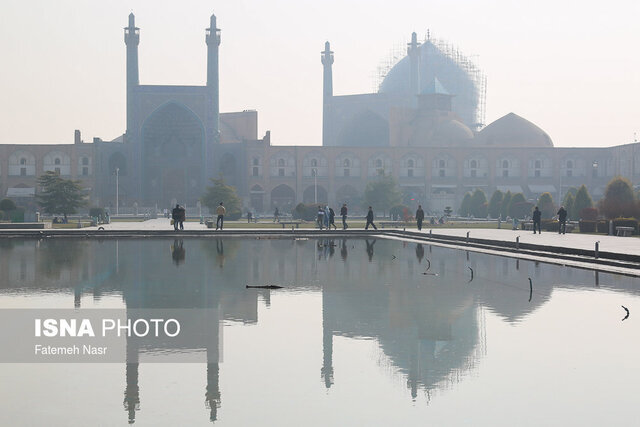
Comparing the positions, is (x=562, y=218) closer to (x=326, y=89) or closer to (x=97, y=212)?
(x=97, y=212)

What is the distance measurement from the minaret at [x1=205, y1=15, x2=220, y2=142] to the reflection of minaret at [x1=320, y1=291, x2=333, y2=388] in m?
74.0

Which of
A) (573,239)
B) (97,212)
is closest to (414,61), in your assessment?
(97,212)

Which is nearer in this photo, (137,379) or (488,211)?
(137,379)

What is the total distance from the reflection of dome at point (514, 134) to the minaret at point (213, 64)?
2862cm

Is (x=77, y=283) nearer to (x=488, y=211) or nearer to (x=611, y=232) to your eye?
(x=611, y=232)

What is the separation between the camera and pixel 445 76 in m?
107

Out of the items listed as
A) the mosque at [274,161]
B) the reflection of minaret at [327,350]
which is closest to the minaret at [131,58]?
the mosque at [274,161]

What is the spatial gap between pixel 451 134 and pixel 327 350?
86.3 metres

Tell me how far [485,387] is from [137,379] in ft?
8.45

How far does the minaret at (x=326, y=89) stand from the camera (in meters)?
103

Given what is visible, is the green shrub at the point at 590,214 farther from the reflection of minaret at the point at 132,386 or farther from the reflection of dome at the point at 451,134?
the reflection of dome at the point at 451,134

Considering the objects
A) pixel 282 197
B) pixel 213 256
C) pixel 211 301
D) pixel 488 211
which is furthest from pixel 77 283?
pixel 282 197

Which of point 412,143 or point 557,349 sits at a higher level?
point 412,143

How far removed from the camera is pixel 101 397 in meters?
6.02
